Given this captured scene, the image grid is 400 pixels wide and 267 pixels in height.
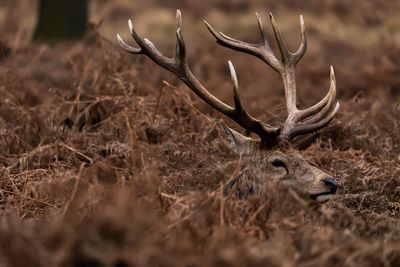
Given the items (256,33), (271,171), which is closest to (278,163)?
(271,171)

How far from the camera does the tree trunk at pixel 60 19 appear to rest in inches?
620

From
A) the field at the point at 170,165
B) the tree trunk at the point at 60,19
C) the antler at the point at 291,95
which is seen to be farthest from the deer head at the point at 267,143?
the tree trunk at the point at 60,19

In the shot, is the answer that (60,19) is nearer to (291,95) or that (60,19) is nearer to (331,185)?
(291,95)

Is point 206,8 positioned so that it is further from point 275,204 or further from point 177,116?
point 275,204

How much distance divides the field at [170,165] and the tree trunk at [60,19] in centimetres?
62

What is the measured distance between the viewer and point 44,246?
4.18 metres

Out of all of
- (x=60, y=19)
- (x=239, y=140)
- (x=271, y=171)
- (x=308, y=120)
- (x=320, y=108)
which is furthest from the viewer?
(x=60, y=19)

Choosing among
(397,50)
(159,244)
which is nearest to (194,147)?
(159,244)

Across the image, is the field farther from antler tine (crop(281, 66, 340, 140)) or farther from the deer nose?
antler tine (crop(281, 66, 340, 140))

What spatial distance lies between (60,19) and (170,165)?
910cm

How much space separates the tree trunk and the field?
24.5 inches

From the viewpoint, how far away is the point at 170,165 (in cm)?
720

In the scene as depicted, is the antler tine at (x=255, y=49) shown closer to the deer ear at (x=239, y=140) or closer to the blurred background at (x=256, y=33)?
the deer ear at (x=239, y=140)

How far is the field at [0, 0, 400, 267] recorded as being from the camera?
4.20 meters
